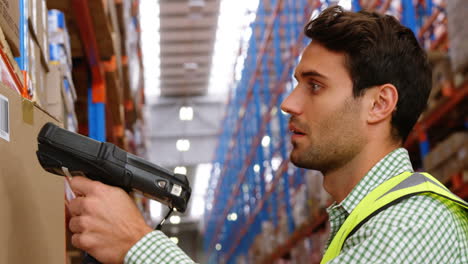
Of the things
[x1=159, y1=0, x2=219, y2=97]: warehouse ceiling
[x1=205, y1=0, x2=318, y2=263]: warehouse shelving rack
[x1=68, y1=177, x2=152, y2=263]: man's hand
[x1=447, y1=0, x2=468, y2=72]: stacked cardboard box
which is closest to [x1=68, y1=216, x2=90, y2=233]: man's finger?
[x1=68, y1=177, x2=152, y2=263]: man's hand

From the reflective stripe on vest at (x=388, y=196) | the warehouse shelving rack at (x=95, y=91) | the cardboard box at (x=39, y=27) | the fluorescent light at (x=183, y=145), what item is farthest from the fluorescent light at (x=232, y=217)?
the reflective stripe on vest at (x=388, y=196)

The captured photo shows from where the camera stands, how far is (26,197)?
1604 mm

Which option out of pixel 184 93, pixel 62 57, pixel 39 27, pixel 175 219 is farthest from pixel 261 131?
pixel 175 219

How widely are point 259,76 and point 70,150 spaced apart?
52.4ft

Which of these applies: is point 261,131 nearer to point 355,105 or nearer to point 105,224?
point 355,105

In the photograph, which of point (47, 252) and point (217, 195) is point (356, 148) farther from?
point (217, 195)

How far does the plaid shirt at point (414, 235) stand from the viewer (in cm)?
137

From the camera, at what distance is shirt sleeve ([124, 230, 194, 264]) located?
138cm

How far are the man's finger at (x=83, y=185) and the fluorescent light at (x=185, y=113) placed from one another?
26.9 meters

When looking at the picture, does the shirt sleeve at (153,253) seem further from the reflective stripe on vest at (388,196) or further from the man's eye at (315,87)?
the man's eye at (315,87)

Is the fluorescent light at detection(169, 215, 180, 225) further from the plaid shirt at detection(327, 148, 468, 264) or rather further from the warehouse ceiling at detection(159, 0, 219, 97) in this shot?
the plaid shirt at detection(327, 148, 468, 264)

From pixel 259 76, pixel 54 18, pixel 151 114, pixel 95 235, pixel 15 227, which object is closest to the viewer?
pixel 95 235

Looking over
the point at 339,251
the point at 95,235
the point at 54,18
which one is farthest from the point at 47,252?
the point at 54,18

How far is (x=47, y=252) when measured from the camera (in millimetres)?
1721
